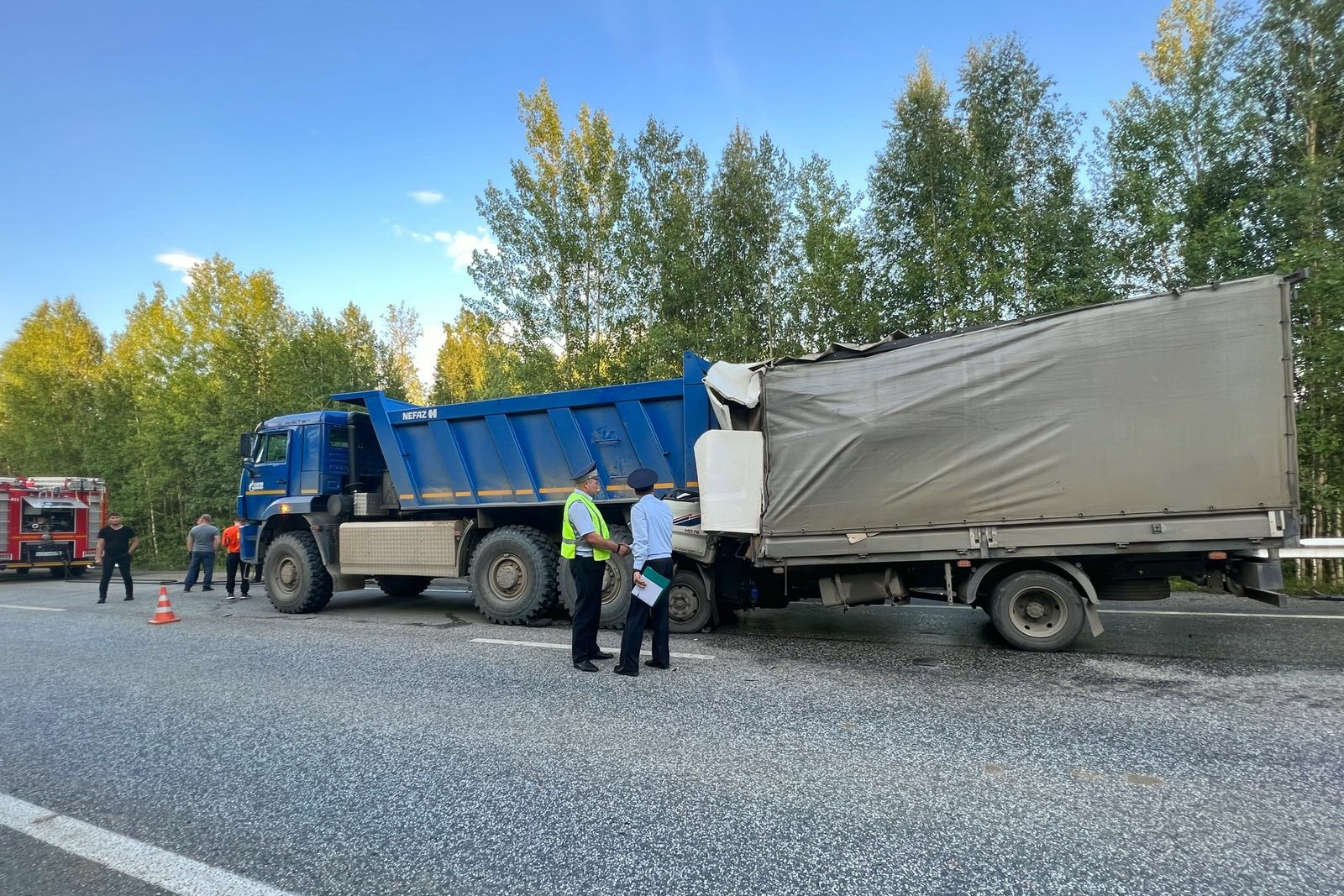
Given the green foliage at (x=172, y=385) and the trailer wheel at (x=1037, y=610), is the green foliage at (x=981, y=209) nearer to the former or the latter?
the trailer wheel at (x=1037, y=610)

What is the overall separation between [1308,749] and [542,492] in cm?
685

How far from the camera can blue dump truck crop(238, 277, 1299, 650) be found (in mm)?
5035

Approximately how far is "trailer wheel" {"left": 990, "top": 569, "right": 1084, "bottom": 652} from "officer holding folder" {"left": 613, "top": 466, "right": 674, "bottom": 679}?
2.86m

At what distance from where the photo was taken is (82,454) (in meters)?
26.8

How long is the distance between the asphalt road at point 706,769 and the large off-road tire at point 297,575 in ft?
9.64

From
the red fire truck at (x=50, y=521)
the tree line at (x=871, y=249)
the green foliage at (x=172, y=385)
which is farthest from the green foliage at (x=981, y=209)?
the red fire truck at (x=50, y=521)

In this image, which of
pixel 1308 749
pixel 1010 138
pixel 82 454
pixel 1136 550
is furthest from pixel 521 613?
pixel 82 454

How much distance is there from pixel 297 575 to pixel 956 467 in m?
8.85

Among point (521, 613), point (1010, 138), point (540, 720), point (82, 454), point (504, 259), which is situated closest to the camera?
point (540, 720)

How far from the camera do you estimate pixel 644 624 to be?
553cm

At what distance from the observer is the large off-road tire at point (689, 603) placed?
712cm

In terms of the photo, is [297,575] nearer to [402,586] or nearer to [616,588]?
[402,586]

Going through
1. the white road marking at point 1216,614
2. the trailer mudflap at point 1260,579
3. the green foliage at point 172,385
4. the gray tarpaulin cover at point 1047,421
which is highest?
the green foliage at point 172,385

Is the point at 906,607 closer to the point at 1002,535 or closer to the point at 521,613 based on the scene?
the point at 1002,535
